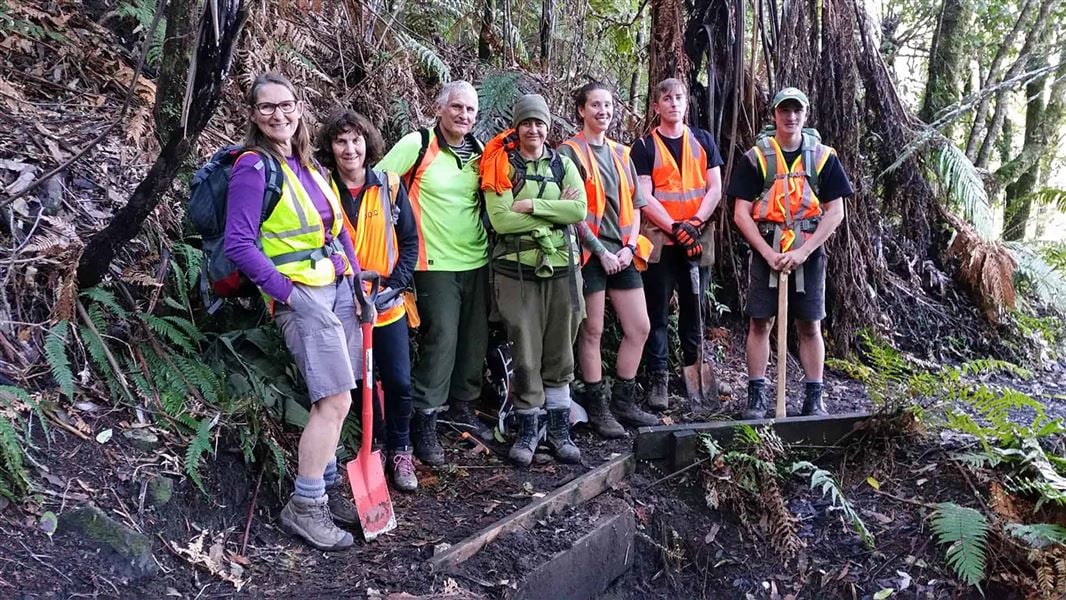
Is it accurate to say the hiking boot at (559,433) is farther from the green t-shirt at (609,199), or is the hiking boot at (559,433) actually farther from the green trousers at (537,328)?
the green t-shirt at (609,199)

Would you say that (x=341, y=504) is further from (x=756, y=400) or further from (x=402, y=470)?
(x=756, y=400)

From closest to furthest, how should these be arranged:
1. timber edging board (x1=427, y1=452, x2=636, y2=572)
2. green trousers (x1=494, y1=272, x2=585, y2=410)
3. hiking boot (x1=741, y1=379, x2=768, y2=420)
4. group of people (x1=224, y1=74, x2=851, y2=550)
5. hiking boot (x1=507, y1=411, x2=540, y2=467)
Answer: group of people (x1=224, y1=74, x2=851, y2=550)
timber edging board (x1=427, y1=452, x2=636, y2=572)
green trousers (x1=494, y1=272, x2=585, y2=410)
hiking boot (x1=507, y1=411, x2=540, y2=467)
hiking boot (x1=741, y1=379, x2=768, y2=420)

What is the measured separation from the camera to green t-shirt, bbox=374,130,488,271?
14.6ft

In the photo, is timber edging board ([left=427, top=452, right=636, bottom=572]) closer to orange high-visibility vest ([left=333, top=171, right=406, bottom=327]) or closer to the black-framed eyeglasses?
orange high-visibility vest ([left=333, top=171, right=406, bottom=327])

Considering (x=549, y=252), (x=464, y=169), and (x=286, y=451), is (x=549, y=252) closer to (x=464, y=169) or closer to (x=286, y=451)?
(x=464, y=169)

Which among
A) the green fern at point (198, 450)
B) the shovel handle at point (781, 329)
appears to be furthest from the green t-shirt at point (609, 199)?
the green fern at point (198, 450)

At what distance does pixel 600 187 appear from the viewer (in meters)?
4.88

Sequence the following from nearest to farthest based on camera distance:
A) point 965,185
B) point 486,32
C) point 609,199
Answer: point 609,199
point 965,185
point 486,32

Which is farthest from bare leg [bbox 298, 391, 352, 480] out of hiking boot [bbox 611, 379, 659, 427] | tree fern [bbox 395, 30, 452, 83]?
tree fern [bbox 395, 30, 452, 83]

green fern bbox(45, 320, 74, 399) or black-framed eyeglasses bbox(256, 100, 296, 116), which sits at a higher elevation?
black-framed eyeglasses bbox(256, 100, 296, 116)

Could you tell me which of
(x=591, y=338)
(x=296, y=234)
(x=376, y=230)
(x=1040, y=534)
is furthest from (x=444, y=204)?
(x=1040, y=534)

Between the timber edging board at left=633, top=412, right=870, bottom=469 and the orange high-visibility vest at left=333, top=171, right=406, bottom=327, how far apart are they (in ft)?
6.15

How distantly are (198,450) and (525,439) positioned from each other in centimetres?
192

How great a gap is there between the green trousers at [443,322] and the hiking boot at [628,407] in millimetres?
1172
